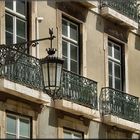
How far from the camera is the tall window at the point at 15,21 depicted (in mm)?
19312

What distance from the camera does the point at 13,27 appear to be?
19438mm

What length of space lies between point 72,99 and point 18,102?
2029mm

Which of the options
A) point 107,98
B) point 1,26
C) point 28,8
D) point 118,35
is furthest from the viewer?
point 118,35

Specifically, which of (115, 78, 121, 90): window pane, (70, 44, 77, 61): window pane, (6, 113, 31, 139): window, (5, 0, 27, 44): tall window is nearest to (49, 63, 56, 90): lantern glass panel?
(6, 113, 31, 139): window

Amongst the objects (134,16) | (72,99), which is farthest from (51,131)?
(134,16)

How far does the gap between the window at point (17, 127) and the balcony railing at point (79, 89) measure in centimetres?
135

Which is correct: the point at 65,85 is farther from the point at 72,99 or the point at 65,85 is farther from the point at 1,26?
the point at 1,26

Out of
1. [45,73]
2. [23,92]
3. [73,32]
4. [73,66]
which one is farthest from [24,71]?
[45,73]

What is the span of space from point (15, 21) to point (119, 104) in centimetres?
509

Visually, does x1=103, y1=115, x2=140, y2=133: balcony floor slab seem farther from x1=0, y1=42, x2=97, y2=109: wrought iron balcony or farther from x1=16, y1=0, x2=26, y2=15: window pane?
x1=16, y1=0, x2=26, y2=15: window pane

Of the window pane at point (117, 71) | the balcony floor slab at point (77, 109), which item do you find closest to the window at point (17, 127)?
the balcony floor slab at point (77, 109)

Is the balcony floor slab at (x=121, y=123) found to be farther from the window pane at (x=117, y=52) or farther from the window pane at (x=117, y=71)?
the window pane at (x=117, y=52)

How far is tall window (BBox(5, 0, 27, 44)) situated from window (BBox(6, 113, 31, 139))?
2022 millimetres

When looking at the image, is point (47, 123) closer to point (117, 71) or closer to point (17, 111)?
point (17, 111)
